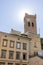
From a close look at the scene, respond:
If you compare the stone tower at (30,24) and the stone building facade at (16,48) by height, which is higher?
the stone tower at (30,24)

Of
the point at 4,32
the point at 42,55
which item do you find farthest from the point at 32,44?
the point at 4,32

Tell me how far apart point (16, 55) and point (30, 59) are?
393cm

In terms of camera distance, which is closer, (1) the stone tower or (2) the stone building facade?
(2) the stone building facade

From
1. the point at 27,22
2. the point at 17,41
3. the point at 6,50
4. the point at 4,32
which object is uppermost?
the point at 27,22

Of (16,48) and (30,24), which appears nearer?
(16,48)

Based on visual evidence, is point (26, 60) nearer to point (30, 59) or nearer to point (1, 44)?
point (30, 59)

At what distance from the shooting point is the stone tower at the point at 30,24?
44.8m

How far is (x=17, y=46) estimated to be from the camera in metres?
35.2

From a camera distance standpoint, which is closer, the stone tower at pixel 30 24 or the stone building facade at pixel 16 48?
the stone building facade at pixel 16 48

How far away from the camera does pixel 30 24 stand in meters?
45.2

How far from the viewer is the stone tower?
44.8m

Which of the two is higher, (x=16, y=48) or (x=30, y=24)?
(x=30, y=24)

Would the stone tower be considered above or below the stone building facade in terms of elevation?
above

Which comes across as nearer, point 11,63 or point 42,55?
point 11,63
